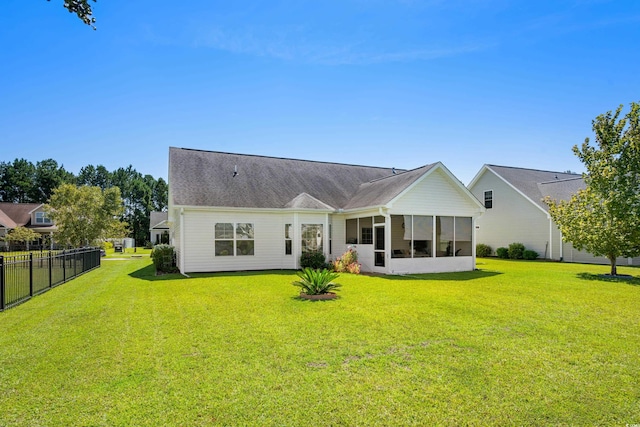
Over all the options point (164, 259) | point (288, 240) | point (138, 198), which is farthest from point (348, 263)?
point (138, 198)

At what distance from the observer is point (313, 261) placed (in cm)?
1680

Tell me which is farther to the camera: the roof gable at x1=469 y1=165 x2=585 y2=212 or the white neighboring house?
the roof gable at x1=469 y1=165 x2=585 y2=212

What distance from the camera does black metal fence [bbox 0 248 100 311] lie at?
8.66m

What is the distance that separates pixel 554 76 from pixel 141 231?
5653cm

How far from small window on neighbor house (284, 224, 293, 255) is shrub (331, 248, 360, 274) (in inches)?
87.1

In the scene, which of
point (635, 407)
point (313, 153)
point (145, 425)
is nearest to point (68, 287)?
point (145, 425)

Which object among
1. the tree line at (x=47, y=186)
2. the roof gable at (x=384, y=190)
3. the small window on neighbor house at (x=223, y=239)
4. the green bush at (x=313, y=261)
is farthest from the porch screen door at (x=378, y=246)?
the tree line at (x=47, y=186)

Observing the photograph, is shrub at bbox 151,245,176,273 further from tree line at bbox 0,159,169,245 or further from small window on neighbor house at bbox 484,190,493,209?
tree line at bbox 0,159,169,245

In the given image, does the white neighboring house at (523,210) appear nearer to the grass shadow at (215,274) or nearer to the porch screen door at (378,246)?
the porch screen door at (378,246)

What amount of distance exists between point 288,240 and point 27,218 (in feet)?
142

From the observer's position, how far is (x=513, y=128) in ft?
60.3

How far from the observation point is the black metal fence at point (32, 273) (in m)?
8.66

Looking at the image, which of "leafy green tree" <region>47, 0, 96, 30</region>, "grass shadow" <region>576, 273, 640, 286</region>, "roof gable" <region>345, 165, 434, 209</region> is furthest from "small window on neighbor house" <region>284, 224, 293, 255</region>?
"leafy green tree" <region>47, 0, 96, 30</region>

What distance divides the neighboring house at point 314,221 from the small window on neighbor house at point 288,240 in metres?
0.05
